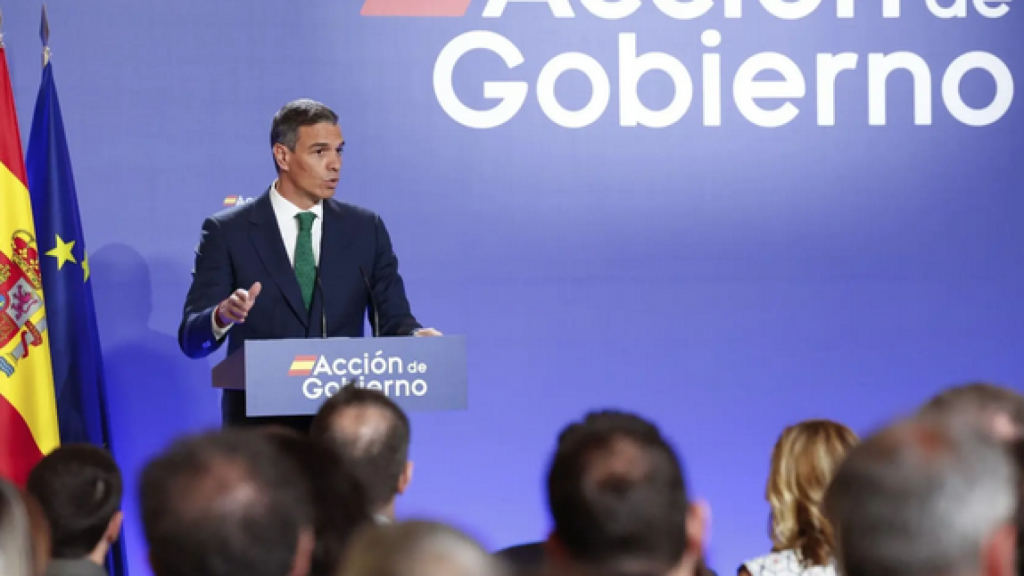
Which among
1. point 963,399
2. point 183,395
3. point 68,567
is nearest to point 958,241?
point 183,395

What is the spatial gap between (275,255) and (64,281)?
3.59ft

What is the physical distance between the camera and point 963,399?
87.4 inches

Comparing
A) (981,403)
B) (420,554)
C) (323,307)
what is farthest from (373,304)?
(420,554)

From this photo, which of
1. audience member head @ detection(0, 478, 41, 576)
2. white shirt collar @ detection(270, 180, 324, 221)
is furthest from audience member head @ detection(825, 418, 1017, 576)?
white shirt collar @ detection(270, 180, 324, 221)

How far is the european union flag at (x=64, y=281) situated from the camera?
496 centimetres

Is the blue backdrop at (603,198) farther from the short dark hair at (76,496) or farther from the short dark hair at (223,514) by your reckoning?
the short dark hair at (223,514)

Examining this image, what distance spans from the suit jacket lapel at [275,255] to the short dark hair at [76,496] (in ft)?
5.01

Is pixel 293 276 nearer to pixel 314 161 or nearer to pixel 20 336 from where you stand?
pixel 314 161

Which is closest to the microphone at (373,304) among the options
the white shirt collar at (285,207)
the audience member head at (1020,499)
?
the white shirt collar at (285,207)

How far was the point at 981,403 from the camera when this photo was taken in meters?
2.19

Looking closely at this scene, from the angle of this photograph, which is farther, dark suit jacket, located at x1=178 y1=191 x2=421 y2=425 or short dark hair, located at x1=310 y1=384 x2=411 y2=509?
dark suit jacket, located at x1=178 y1=191 x2=421 y2=425

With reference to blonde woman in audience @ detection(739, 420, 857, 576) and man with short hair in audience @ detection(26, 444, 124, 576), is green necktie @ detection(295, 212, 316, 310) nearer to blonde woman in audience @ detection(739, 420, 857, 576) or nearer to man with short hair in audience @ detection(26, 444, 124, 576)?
man with short hair in audience @ detection(26, 444, 124, 576)

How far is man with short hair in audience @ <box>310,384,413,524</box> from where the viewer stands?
258 cm

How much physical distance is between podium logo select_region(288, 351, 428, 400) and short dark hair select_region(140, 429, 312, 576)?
2.30 m
